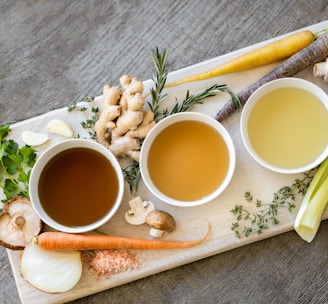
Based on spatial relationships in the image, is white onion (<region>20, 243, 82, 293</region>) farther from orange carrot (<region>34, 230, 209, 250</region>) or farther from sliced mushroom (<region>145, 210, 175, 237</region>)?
sliced mushroom (<region>145, 210, 175, 237</region>)

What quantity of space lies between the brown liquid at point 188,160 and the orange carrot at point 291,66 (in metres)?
0.08

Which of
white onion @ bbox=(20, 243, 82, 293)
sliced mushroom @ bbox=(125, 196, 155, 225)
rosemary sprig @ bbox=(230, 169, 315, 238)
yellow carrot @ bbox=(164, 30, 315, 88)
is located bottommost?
white onion @ bbox=(20, 243, 82, 293)

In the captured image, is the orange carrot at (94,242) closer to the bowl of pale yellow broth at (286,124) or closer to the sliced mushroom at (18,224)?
the sliced mushroom at (18,224)

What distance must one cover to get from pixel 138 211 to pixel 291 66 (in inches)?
22.9

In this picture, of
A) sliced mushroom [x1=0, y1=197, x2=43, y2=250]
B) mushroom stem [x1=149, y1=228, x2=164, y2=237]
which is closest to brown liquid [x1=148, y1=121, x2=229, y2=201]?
mushroom stem [x1=149, y1=228, x2=164, y2=237]

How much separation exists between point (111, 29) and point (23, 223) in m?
0.65

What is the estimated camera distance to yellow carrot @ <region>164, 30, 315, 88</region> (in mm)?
1484

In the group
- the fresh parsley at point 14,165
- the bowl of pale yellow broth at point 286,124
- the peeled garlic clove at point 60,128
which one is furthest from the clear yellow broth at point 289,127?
the fresh parsley at point 14,165

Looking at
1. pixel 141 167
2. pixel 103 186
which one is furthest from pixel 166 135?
pixel 103 186

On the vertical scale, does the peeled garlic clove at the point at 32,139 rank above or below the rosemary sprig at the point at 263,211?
below

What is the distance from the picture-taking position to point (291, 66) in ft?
4.80

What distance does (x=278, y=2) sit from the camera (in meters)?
1.63

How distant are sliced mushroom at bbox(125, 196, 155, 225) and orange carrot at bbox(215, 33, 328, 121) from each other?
31cm

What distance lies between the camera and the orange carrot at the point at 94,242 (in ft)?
4.64
